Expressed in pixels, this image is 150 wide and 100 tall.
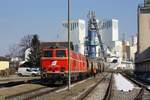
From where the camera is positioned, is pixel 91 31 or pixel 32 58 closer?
pixel 32 58

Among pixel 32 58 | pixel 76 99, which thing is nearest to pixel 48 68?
pixel 76 99

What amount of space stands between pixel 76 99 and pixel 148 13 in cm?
10838

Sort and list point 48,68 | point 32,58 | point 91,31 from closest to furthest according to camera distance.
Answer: point 48,68
point 32,58
point 91,31

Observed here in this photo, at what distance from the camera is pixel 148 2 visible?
140 m

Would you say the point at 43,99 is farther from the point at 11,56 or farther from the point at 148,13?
the point at 11,56

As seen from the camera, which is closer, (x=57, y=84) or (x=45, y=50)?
(x=45, y=50)

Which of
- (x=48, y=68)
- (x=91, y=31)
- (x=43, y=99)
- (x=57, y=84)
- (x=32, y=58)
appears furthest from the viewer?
(x=91, y=31)

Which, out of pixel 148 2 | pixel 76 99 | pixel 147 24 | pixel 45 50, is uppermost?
pixel 148 2

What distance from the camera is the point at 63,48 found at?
3991 cm

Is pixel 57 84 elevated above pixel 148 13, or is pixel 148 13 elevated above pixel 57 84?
pixel 148 13

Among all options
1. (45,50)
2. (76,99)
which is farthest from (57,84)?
(76,99)

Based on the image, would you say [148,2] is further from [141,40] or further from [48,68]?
[48,68]

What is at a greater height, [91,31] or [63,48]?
[91,31]

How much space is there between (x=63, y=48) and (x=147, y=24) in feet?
294
